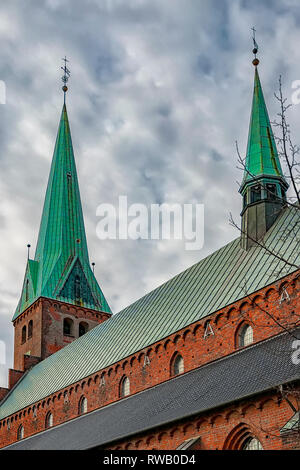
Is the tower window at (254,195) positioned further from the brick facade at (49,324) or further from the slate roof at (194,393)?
the brick facade at (49,324)

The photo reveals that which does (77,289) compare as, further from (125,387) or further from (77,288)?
(125,387)

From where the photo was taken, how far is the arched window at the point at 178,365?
1072 inches

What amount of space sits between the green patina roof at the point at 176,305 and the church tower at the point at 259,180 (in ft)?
2.57

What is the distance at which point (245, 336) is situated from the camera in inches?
955

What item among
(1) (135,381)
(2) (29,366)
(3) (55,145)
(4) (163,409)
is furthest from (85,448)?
(3) (55,145)

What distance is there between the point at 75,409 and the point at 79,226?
70.9ft

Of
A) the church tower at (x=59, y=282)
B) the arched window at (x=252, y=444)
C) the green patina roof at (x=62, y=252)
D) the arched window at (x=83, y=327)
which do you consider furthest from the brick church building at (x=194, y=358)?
the green patina roof at (x=62, y=252)

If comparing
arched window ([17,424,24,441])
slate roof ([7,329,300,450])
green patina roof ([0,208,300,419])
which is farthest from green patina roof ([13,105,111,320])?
slate roof ([7,329,300,450])

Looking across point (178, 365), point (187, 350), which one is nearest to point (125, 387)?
point (178, 365)

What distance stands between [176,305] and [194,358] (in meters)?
4.29

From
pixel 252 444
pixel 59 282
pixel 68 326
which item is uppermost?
pixel 59 282

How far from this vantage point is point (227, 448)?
18.9m

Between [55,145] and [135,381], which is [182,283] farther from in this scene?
[55,145]

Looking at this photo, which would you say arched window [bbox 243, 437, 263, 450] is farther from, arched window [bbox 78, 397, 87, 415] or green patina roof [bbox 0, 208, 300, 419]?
arched window [bbox 78, 397, 87, 415]
